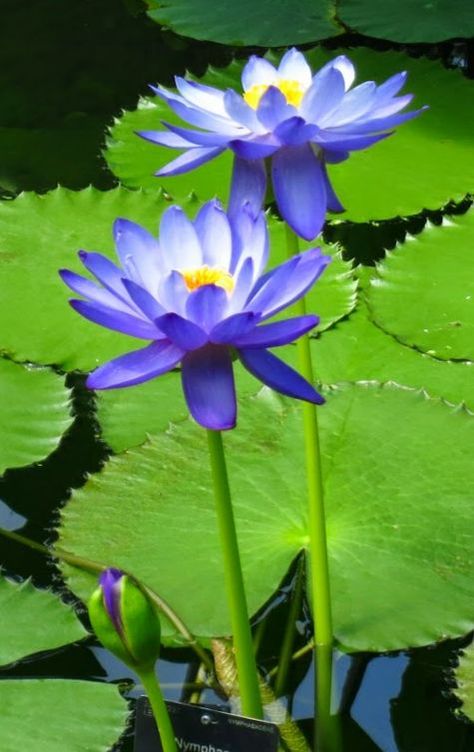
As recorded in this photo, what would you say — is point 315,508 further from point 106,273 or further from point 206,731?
point 106,273

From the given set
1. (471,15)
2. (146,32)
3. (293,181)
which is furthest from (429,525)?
(146,32)

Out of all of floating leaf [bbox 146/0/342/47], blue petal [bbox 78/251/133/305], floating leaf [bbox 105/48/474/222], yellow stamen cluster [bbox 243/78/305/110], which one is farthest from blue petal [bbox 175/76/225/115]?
floating leaf [bbox 146/0/342/47]

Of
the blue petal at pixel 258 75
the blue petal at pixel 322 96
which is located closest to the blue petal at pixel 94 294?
the blue petal at pixel 322 96

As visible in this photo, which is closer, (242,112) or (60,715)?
(242,112)

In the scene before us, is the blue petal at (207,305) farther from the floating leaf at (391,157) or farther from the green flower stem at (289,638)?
the floating leaf at (391,157)

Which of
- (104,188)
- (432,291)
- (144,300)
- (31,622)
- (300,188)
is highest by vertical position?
(104,188)

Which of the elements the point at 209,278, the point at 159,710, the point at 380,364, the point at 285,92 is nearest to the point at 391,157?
the point at 380,364

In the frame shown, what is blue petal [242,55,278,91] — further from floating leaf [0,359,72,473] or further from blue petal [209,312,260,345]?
floating leaf [0,359,72,473]
